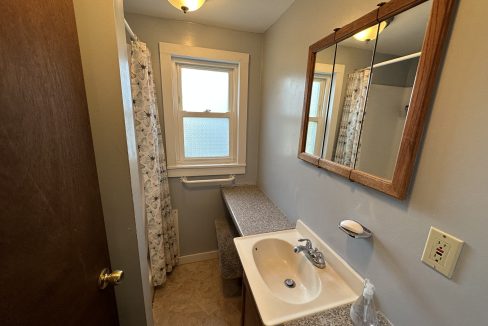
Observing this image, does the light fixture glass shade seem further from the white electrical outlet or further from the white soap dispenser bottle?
the white soap dispenser bottle

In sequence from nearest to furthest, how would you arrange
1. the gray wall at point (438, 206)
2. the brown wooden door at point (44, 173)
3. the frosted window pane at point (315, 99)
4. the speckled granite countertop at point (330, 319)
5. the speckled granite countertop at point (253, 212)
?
1. the brown wooden door at point (44, 173)
2. the gray wall at point (438, 206)
3. the speckled granite countertop at point (330, 319)
4. the frosted window pane at point (315, 99)
5. the speckled granite countertop at point (253, 212)

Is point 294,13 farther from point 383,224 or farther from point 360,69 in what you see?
point 383,224

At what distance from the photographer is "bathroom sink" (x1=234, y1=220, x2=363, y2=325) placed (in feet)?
2.68

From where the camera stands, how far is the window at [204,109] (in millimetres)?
1792

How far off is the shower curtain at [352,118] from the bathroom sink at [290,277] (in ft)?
1.75

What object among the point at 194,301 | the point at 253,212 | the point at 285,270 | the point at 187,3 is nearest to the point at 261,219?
the point at 253,212

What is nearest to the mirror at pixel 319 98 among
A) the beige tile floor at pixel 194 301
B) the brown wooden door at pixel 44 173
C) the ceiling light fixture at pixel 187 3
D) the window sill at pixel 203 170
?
the ceiling light fixture at pixel 187 3

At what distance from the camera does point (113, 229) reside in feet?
2.65

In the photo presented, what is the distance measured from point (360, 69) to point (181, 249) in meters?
2.32

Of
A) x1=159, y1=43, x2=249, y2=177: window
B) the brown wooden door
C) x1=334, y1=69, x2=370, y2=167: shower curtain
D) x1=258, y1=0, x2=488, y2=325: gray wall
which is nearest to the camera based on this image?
the brown wooden door

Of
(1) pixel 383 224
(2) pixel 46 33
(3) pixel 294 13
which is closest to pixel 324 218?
(1) pixel 383 224

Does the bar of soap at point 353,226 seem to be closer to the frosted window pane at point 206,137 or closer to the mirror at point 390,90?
the mirror at point 390,90

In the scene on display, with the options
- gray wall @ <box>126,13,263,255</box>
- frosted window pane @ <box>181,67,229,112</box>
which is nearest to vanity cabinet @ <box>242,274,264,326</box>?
gray wall @ <box>126,13,263,255</box>

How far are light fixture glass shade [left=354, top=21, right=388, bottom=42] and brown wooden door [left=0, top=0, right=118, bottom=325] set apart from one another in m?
1.09
